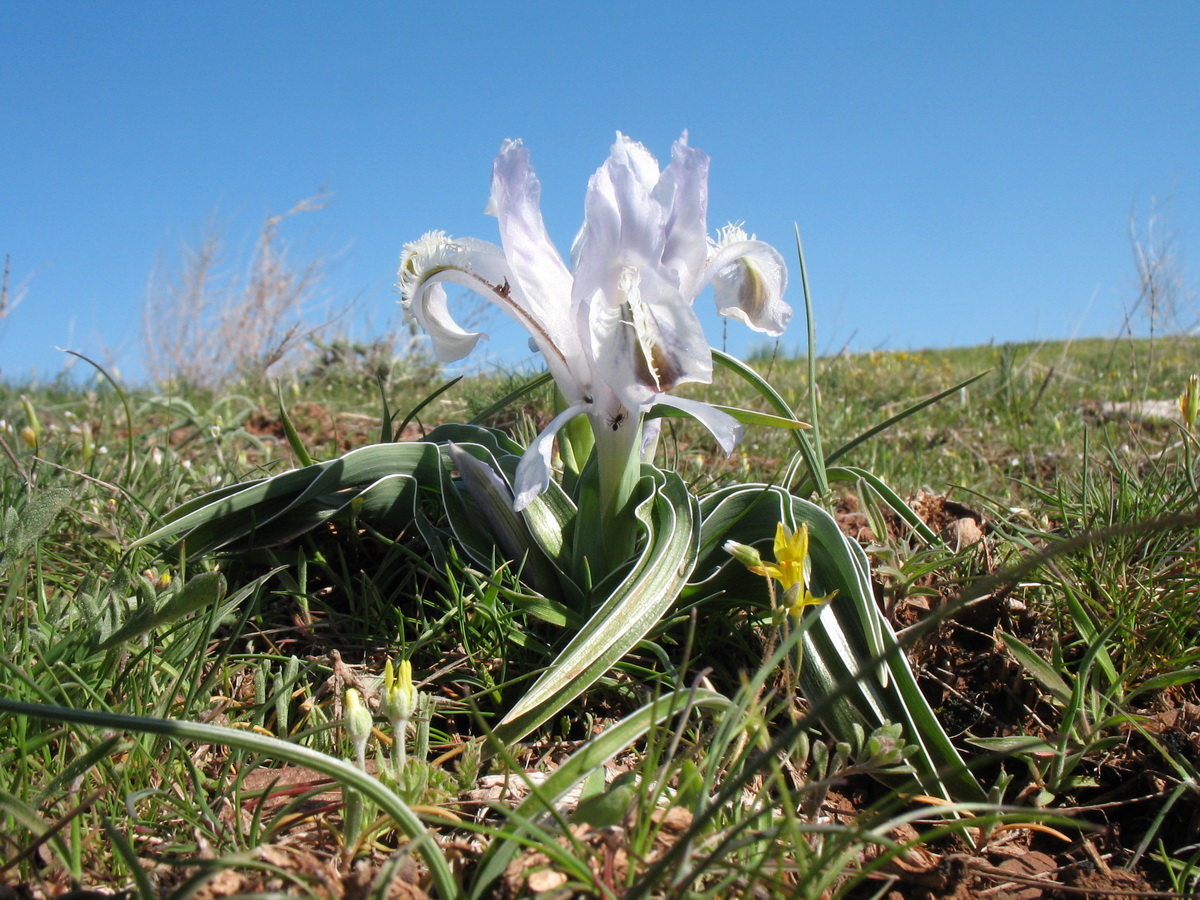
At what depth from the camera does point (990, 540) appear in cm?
188

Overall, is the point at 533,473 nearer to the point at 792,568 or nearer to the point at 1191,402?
the point at 792,568

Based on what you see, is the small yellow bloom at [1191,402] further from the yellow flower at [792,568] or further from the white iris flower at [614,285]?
the yellow flower at [792,568]

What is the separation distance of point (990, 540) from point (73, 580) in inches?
85.3

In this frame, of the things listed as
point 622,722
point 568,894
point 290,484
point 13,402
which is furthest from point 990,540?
point 13,402

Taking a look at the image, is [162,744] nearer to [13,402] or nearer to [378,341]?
[13,402]

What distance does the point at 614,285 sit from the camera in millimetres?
1379

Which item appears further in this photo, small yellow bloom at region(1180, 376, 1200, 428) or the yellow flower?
small yellow bloom at region(1180, 376, 1200, 428)

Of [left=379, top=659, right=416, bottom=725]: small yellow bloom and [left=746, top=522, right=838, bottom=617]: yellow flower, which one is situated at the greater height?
[left=746, top=522, right=838, bottom=617]: yellow flower

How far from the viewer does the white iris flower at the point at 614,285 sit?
4.36 ft

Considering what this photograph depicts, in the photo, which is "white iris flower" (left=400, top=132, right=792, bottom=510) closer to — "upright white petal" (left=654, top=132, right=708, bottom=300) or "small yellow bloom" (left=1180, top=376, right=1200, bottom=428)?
"upright white petal" (left=654, top=132, right=708, bottom=300)

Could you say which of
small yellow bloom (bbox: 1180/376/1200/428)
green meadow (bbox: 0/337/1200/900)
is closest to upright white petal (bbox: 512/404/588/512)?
green meadow (bbox: 0/337/1200/900)

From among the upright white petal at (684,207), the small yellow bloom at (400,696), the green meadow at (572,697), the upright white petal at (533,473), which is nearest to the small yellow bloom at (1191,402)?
the green meadow at (572,697)

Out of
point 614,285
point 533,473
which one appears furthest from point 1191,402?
point 533,473

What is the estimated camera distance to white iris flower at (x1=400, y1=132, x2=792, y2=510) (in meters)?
1.33
